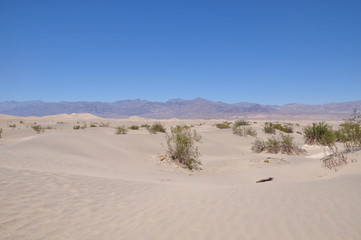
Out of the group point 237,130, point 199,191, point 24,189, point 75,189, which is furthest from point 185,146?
point 237,130

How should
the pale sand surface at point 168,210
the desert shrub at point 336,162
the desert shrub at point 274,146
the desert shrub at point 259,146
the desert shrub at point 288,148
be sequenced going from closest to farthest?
the pale sand surface at point 168,210 < the desert shrub at point 336,162 < the desert shrub at point 288,148 < the desert shrub at point 274,146 < the desert shrub at point 259,146

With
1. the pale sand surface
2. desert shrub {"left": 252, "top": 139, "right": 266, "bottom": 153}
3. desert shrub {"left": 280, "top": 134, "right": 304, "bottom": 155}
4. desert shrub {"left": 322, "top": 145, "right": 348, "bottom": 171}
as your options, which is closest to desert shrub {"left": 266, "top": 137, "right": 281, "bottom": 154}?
desert shrub {"left": 280, "top": 134, "right": 304, "bottom": 155}

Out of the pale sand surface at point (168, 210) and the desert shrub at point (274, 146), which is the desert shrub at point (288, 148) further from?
the pale sand surface at point (168, 210)

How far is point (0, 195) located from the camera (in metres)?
4.13

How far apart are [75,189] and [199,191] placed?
2745mm

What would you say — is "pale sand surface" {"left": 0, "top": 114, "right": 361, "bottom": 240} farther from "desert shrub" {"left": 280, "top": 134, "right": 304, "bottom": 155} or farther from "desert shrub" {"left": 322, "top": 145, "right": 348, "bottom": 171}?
"desert shrub" {"left": 280, "top": 134, "right": 304, "bottom": 155}

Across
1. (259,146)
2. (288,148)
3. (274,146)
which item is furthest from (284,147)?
(259,146)

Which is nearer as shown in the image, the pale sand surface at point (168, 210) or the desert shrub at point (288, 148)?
the pale sand surface at point (168, 210)

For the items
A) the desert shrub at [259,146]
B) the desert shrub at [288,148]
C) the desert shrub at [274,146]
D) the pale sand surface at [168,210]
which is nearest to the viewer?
the pale sand surface at [168,210]

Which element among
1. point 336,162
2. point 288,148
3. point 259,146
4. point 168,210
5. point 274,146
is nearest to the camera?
point 168,210

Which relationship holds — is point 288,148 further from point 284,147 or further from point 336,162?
point 336,162

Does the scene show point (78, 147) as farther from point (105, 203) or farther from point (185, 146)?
point (105, 203)

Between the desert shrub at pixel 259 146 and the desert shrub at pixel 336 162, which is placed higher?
the desert shrub at pixel 336 162

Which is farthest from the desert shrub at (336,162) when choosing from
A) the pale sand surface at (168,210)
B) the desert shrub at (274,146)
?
the desert shrub at (274,146)
